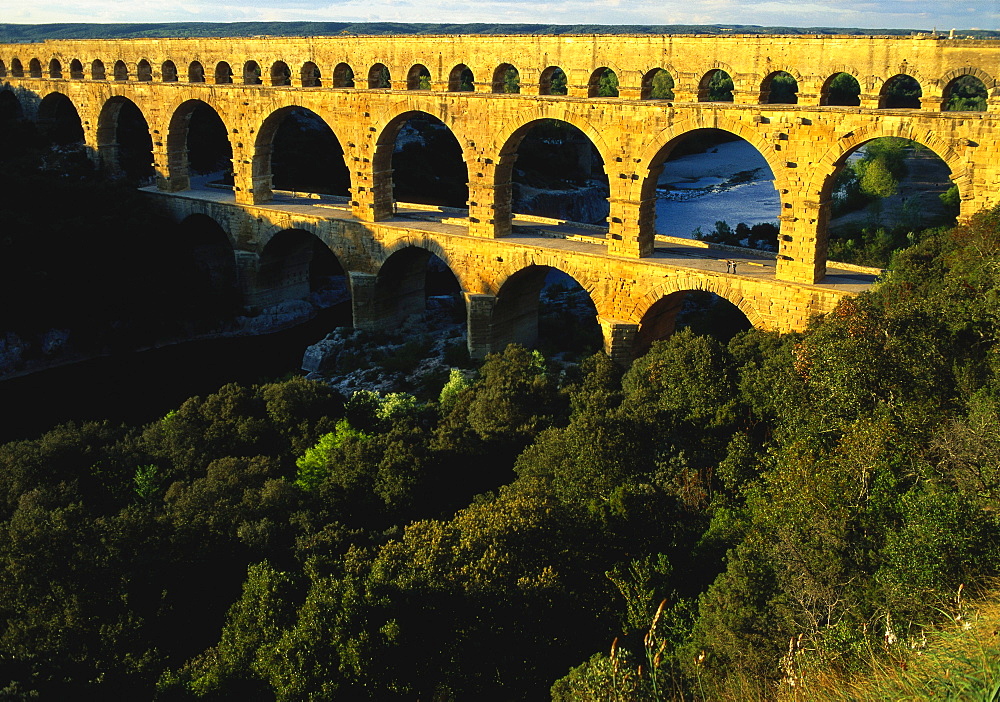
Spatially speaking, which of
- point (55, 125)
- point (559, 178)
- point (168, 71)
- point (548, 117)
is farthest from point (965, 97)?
point (55, 125)

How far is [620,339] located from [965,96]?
40209 mm

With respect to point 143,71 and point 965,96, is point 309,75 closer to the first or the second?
point 143,71

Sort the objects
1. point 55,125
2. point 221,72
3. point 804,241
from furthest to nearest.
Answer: point 55,125
point 221,72
point 804,241

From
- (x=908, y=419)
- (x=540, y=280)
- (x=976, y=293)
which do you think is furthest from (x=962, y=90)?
(x=908, y=419)

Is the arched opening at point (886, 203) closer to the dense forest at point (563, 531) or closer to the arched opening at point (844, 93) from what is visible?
the arched opening at point (844, 93)

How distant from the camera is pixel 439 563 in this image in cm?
1175

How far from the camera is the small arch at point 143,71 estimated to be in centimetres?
3716

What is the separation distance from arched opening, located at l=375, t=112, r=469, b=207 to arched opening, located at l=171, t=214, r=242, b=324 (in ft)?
28.3

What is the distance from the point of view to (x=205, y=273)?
34.1 meters

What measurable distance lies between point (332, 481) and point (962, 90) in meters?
56.1

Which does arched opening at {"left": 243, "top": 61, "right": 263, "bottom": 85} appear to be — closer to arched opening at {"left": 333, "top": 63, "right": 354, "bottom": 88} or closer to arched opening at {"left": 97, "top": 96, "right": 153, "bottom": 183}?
arched opening at {"left": 333, "top": 63, "right": 354, "bottom": 88}

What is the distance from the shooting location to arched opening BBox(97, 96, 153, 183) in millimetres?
38531

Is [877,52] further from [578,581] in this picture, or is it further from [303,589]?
[303,589]

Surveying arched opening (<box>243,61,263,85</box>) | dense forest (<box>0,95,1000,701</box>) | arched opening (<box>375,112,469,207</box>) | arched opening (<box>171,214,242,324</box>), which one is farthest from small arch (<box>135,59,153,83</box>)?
dense forest (<box>0,95,1000,701</box>)
